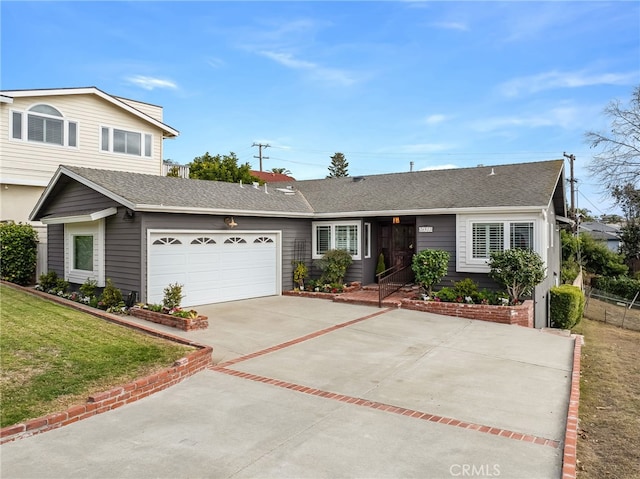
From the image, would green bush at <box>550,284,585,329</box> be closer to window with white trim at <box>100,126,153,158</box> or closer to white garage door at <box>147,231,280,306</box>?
white garage door at <box>147,231,280,306</box>

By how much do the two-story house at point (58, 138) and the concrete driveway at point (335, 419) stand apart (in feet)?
38.7

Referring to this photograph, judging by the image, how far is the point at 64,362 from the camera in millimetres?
6266

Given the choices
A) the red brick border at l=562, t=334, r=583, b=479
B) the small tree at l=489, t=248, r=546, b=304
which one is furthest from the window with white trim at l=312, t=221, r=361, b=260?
the red brick border at l=562, t=334, r=583, b=479

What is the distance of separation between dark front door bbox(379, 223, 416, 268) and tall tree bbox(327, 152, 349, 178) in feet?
161

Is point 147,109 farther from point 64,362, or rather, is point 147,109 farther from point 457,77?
point 64,362

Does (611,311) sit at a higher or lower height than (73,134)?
lower

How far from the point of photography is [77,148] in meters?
17.2

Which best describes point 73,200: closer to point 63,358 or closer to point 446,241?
point 63,358

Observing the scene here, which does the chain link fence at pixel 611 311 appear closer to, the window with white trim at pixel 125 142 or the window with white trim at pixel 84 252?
the window with white trim at pixel 84 252

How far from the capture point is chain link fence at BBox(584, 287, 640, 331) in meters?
17.5

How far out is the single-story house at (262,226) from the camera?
11.1 m

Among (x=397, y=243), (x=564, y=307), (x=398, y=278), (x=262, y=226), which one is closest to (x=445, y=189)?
(x=397, y=243)

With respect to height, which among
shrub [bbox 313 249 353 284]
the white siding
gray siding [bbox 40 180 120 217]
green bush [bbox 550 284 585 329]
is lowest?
green bush [bbox 550 284 585 329]

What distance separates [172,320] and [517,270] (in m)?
8.43
